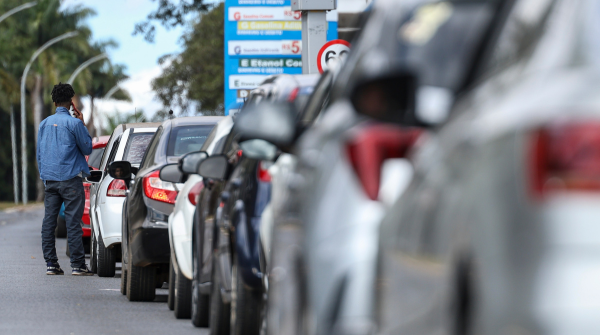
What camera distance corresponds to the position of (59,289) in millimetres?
10758

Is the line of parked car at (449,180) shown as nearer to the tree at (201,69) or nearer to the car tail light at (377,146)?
the car tail light at (377,146)

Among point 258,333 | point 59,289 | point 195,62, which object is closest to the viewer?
point 258,333

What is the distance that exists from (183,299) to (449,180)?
6.24 metres

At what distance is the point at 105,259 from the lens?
12.5m

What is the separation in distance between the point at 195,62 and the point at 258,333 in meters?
50.6

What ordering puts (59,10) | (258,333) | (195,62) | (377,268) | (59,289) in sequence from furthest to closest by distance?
(59,10) < (195,62) < (59,289) < (258,333) < (377,268)

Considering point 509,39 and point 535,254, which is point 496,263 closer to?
point 535,254

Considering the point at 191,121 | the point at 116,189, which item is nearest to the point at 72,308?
the point at 191,121

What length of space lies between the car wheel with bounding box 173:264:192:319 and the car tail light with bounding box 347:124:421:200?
17.5 feet

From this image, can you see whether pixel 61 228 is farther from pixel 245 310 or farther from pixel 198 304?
pixel 245 310

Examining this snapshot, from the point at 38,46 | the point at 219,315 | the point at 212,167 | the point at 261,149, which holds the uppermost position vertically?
the point at 38,46

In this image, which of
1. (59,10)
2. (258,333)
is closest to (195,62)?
(59,10)

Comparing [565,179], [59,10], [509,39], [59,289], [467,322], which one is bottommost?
[59,289]

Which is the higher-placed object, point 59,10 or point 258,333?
point 59,10
